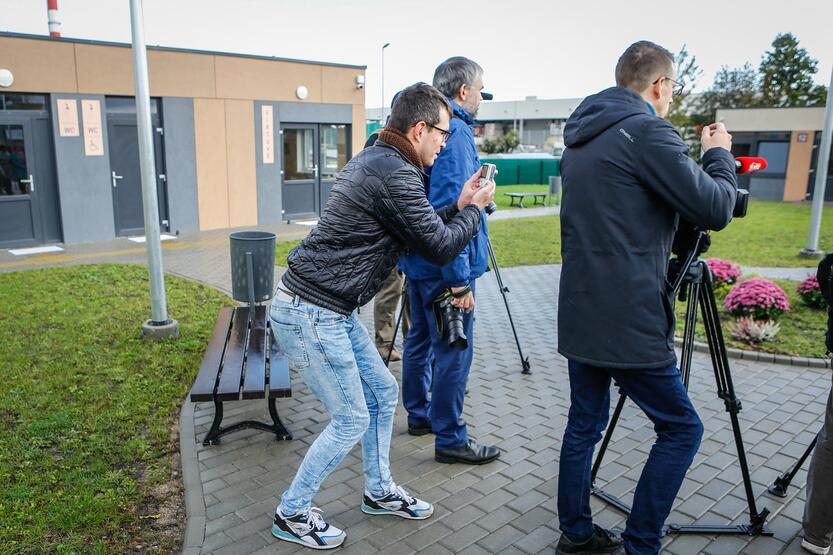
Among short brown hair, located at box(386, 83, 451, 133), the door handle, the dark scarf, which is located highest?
short brown hair, located at box(386, 83, 451, 133)

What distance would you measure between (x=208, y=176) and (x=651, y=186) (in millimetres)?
14333

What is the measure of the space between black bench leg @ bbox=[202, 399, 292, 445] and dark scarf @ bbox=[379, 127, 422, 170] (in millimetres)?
2059

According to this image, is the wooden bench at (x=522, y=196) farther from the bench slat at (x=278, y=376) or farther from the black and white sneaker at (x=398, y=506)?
the black and white sneaker at (x=398, y=506)

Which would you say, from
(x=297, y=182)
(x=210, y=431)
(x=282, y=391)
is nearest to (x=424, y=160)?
(x=282, y=391)

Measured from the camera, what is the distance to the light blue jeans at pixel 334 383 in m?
2.95

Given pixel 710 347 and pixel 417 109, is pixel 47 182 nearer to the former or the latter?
pixel 417 109

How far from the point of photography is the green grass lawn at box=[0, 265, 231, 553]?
343cm

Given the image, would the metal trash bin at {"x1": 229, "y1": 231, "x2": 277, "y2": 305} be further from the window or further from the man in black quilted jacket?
the window

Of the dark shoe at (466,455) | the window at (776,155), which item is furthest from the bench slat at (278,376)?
the window at (776,155)

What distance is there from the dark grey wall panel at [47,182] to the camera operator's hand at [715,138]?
1333 cm

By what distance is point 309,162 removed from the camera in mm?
17656

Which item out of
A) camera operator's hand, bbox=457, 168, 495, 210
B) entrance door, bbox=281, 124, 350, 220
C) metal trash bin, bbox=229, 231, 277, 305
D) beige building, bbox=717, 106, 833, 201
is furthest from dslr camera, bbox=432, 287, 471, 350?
beige building, bbox=717, 106, 833, 201

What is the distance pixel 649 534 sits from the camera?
114 inches

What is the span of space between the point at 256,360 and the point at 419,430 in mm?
1202
